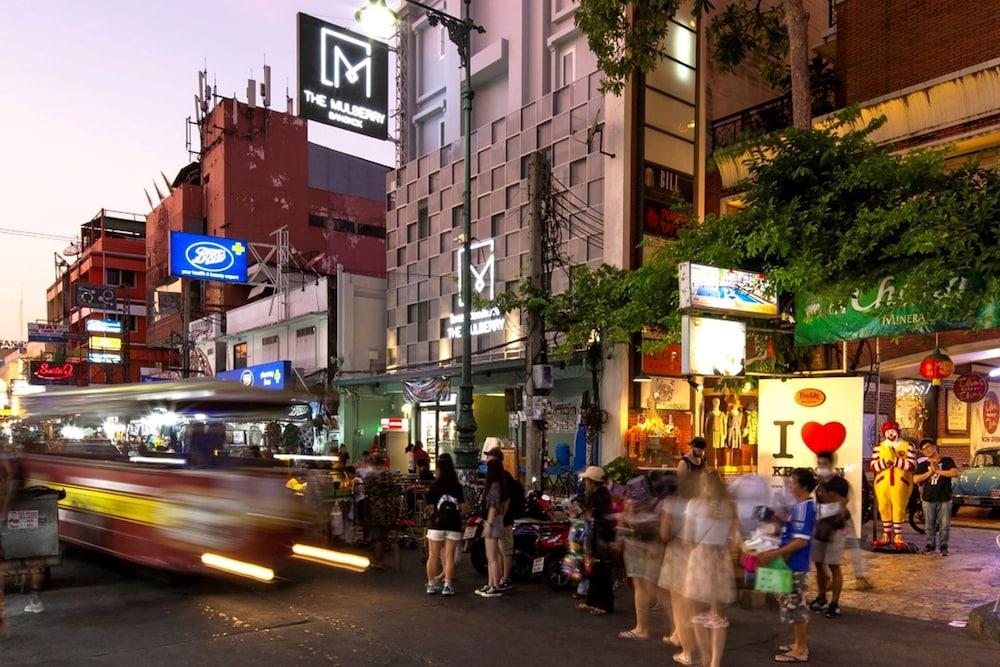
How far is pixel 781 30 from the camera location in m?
18.5

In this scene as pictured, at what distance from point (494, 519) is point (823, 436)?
5756 mm

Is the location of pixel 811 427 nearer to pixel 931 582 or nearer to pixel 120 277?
pixel 931 582

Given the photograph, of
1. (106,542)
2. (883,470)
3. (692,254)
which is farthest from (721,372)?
(106,542)

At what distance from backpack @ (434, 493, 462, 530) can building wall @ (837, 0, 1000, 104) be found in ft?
51.2

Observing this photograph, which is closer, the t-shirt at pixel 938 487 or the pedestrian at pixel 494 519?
the pedestrian at pixel 494 519

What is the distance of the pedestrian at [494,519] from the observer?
10.1 meters

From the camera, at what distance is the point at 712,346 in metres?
11.9

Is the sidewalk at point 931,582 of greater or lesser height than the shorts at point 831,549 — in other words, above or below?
below

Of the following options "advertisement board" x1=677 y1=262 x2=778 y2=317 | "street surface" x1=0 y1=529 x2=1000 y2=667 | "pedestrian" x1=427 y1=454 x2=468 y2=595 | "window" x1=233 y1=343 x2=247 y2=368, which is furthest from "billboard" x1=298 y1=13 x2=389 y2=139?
"window" x1=233 y1=343 x2=247 y2=368

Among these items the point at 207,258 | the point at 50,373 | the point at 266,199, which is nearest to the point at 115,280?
the point at 50,373

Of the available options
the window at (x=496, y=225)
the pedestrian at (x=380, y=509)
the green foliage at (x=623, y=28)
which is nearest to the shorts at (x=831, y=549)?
the pedestrian at (x=380, y=509)

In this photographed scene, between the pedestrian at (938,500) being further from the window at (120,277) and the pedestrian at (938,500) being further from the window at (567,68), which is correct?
the window at (120,277)

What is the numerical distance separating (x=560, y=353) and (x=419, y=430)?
10772 millimetres

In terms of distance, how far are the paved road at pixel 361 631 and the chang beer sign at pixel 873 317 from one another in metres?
3.75
